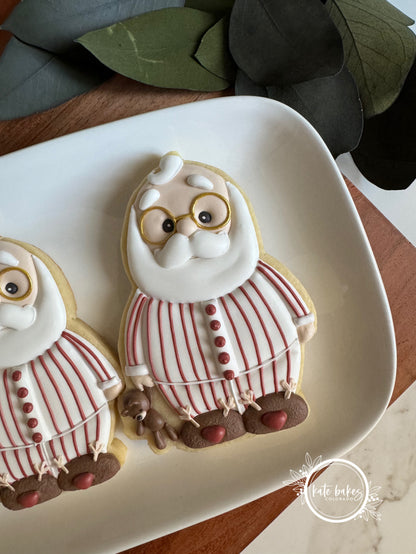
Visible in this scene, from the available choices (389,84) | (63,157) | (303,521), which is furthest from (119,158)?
(303,521)

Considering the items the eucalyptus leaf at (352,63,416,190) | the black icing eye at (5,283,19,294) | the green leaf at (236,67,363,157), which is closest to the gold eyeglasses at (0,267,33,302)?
the black icing eye at (5,283,19,294)

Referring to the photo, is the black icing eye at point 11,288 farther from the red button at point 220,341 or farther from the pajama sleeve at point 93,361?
the red button at point 220,341

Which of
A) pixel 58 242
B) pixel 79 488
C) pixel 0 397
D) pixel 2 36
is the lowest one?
pixel 79 488

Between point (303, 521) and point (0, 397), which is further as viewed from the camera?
point (303, 521)

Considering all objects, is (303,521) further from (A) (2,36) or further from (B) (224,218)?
(A) (2,36)

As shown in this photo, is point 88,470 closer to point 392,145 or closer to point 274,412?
point 274,412

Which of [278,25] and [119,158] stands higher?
[278,25]

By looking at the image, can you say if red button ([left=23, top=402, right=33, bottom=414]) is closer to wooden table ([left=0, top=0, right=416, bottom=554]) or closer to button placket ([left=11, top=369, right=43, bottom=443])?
button placket ([left=11, top=369, right=43, bottom=443])
